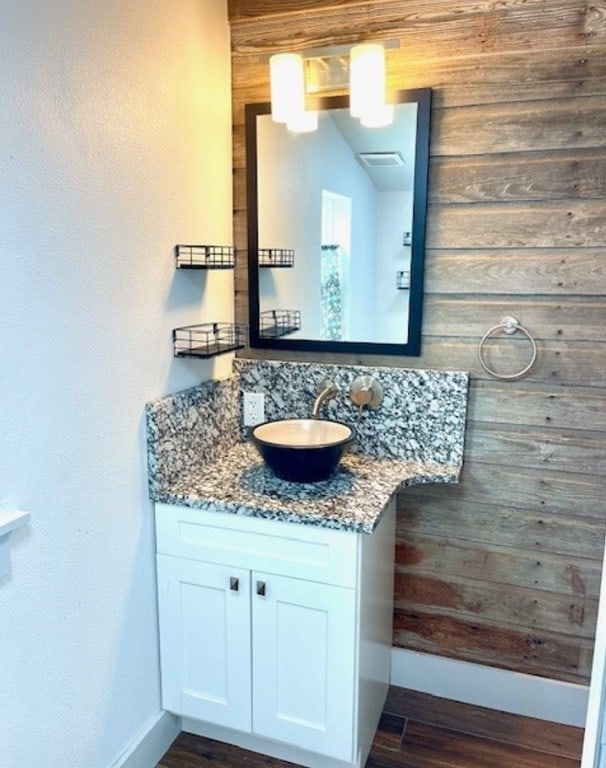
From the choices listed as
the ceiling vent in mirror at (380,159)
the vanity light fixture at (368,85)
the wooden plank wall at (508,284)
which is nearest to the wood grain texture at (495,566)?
the wooden plank wall at (508,284)

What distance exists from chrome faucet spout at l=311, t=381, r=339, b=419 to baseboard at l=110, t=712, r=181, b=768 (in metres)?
1.05

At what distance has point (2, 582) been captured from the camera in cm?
125

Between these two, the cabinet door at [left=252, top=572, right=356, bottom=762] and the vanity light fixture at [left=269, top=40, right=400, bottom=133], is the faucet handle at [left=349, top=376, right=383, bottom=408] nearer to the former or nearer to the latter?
the cabinet door at [left=252, top=572, right=356, bottom=762]

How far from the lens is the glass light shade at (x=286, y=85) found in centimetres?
181

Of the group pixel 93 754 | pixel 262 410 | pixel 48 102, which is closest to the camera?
pixel 48 102

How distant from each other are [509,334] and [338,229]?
0.64 metres

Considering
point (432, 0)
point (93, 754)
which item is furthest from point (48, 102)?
point (93, 754)

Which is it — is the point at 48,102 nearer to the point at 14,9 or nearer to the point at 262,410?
the point at 14,9

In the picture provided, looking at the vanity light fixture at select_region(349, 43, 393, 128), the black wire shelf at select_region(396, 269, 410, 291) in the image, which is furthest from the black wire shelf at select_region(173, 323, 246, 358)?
the vanity light fixture at select_region(349, 43, 393, 128)

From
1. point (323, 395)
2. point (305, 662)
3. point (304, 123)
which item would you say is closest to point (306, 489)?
point (323, 395)

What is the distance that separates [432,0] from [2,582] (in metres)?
1.90

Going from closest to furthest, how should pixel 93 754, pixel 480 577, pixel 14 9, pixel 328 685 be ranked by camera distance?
pixel 14 9 < pixel 93 754 < pixel 328 685 < pixel 480 577

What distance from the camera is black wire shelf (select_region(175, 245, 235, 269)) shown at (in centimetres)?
178

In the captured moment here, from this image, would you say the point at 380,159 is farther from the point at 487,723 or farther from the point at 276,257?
the point at 487,723
